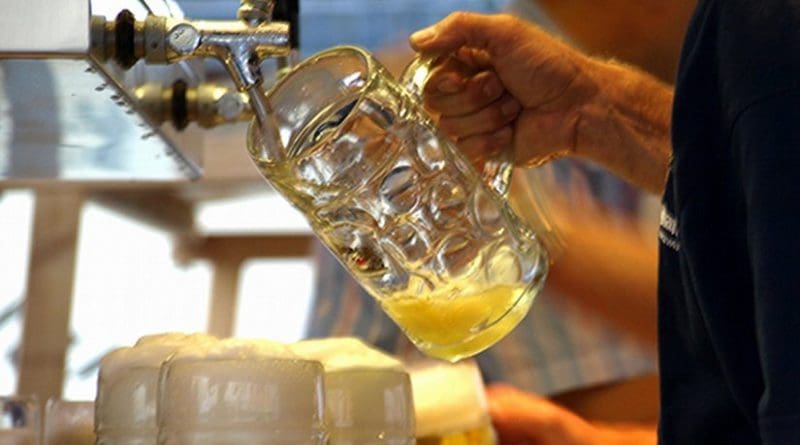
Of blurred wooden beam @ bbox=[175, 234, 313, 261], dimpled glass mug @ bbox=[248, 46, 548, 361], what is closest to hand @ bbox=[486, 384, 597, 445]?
dimpled glass mug @ bbox=[248, 46, 548, 361]

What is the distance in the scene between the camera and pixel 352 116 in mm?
848

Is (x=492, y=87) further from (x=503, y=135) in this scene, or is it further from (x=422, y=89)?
(x=422, y=89)

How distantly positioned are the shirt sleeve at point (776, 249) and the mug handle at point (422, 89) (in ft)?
0.99

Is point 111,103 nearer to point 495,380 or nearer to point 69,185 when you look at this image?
point 495,380

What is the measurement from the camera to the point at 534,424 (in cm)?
148

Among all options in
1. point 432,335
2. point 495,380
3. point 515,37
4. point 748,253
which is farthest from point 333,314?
point 748,253

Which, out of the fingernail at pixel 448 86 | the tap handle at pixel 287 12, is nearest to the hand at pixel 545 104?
the fingernail at pixel 448 86

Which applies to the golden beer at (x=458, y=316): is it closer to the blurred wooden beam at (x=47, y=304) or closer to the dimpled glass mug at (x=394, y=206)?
the dimpled glass mug at (x=394, y=206)

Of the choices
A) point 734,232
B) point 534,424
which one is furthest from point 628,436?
point 734,232

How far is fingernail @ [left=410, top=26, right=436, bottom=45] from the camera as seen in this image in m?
1.03

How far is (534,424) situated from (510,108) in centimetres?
43

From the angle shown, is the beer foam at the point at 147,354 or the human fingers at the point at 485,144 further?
the human fingers at the point at 485,144

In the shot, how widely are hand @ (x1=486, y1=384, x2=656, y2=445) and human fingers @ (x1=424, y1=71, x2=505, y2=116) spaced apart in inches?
16.3

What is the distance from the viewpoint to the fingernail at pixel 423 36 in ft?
3.39
